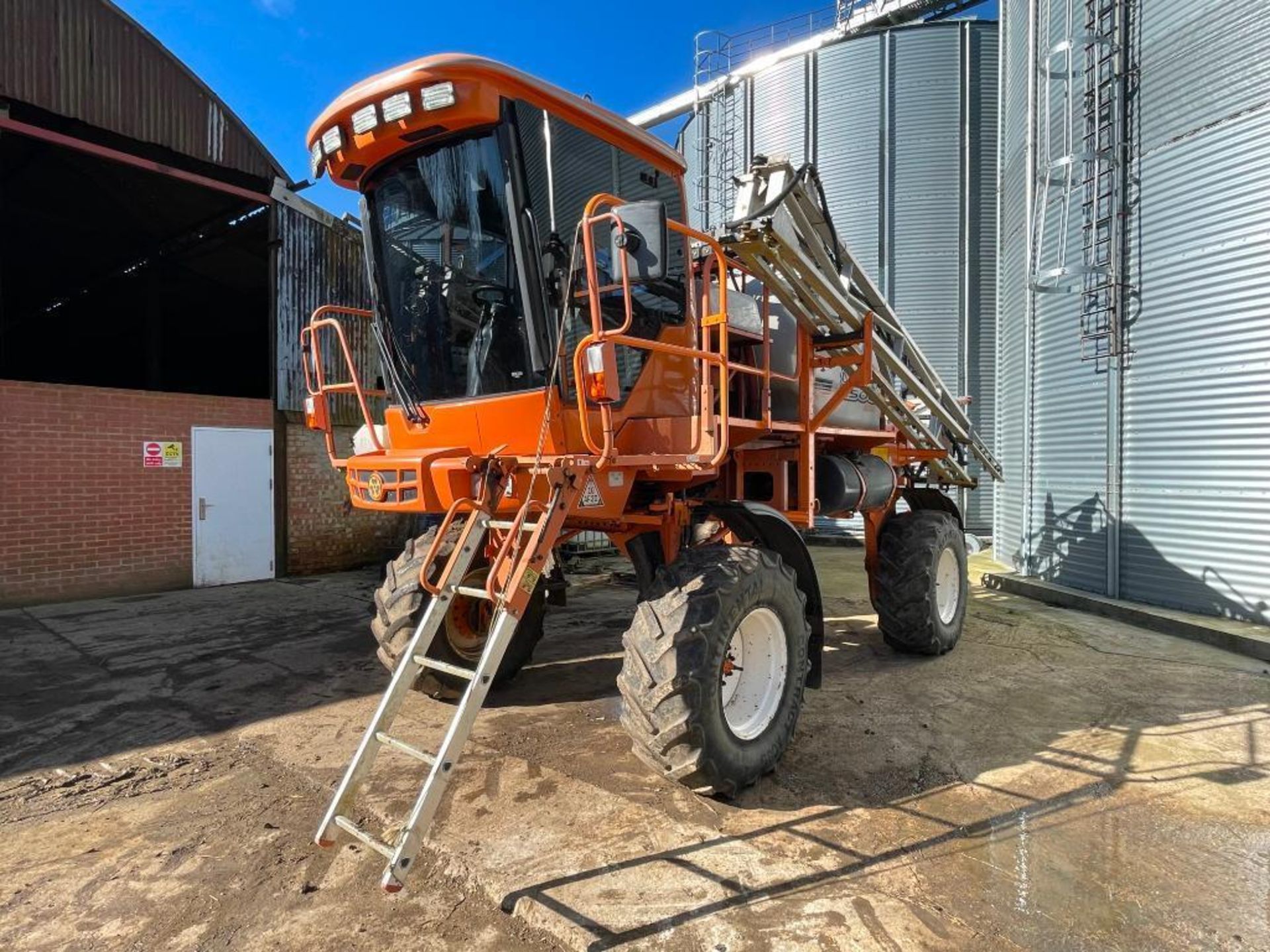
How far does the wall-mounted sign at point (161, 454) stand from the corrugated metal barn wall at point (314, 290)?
1377 millimetres

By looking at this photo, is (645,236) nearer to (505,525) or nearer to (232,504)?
(505,525)

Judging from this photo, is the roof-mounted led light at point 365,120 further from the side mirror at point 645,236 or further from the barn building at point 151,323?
the barn building at point 151,323

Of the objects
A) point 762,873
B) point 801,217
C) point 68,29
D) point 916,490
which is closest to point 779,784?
point 762,873

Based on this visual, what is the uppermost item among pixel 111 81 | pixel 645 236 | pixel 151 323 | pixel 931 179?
pixel 931 179

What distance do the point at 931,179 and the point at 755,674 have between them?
492 inches

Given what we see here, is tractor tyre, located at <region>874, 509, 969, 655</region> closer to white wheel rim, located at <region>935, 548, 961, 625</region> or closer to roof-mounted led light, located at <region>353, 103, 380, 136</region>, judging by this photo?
white wheel rim, located at <region>935, 548, 961, 625</region>

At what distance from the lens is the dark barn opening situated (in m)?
10.3

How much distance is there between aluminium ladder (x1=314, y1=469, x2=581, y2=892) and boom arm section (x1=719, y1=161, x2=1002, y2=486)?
64.6 inches

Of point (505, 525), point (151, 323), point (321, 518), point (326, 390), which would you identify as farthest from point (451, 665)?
point (151, 323)

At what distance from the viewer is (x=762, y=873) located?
2746 mm

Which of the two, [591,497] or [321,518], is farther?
[321,518]

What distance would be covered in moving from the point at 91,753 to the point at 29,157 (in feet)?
29.6

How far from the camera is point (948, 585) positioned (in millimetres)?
6359

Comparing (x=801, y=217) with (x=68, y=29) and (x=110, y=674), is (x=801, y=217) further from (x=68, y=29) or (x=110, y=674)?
(x=68, y=29)
